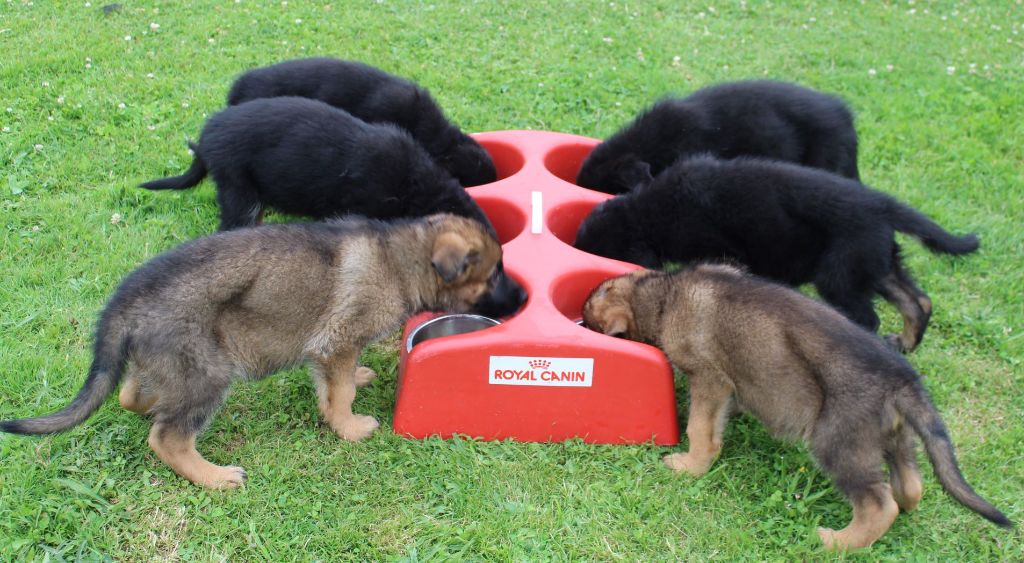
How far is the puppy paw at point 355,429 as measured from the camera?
12.7 ft

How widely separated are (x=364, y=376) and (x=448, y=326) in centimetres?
55

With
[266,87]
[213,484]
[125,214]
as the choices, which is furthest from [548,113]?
[213,484]

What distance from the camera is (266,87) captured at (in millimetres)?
5703

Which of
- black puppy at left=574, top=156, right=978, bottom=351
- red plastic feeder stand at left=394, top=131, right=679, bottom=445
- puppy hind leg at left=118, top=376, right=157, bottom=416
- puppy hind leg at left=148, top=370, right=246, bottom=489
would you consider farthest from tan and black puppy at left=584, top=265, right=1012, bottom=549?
puppy hind leg at left=118, top=376, right=157, bottom=416

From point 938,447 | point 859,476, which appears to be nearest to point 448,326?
point 859,476

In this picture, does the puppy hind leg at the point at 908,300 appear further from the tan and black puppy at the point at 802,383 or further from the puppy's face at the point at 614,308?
the puppy's face at the point at 614,308

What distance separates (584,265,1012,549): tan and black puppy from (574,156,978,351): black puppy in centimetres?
69

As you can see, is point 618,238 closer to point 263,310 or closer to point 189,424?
point 263,310

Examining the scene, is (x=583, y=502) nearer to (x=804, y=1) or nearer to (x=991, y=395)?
(x=991, y=395)

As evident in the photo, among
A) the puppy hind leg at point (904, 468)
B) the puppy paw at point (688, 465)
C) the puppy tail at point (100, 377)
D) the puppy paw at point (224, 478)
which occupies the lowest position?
the puppy paw at point (688, 465)

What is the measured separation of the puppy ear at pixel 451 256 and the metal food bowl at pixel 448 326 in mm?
531

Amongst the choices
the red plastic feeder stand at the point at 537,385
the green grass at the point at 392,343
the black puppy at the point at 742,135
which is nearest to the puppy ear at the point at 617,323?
the red plastic feeder stand at the point at 537,385

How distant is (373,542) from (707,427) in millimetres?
1565

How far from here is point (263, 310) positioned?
360cm
